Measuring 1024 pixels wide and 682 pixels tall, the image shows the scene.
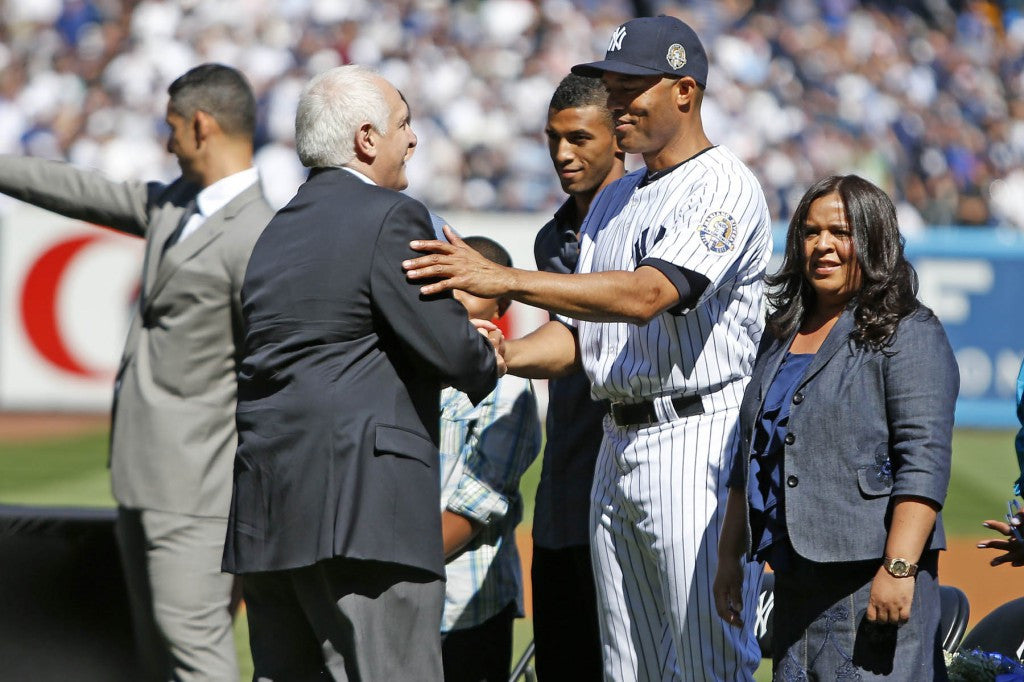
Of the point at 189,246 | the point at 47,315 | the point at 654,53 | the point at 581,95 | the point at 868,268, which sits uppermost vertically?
the point at 654,53

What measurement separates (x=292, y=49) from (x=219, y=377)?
12672mm

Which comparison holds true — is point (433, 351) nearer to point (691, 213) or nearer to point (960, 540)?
point (691, 213)

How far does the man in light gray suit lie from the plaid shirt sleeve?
92 centimetres

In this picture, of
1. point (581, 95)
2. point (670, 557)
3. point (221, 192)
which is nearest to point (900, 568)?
point (670, 557)

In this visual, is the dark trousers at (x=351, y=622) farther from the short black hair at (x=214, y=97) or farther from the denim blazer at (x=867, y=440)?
the short black hair at (x=214, y=97)

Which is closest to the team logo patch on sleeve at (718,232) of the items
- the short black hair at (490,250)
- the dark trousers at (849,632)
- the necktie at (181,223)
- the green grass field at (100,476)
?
the dark trousers at (849,632)

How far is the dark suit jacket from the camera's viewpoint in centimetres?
307

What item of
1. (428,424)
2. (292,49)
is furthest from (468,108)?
(428,424)

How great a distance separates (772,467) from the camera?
11.6ft

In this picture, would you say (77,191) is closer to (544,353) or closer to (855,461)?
(544,353)

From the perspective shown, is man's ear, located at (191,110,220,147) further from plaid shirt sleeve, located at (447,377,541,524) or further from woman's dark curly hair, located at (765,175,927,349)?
woman's dark curly hair, located at (765,175,927,349)

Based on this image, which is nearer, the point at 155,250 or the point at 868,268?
the point at 868,268

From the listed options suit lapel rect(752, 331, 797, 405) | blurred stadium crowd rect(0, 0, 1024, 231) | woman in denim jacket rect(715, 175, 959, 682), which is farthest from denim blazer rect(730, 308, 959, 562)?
blurred stadium crowd rect(0, 0, 1024, 231)

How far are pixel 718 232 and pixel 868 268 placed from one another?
410 millimetres
